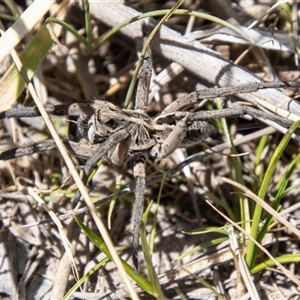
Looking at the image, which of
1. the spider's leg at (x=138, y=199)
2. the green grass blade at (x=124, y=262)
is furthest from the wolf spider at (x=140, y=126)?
the green grass blade at (x=124, y=262)

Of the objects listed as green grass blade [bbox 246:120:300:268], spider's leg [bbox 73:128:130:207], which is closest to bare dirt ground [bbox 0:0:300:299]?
green grass blade [bbox 246:120:300:268]

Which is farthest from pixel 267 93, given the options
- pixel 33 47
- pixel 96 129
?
pixel 33 47

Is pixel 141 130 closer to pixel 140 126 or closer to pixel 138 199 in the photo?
pixel 140 126

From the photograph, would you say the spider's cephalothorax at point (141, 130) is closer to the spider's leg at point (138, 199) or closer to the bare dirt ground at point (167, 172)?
the spider's leg at point (138, 199)

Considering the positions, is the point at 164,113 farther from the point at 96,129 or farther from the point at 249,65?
the point at 249,65

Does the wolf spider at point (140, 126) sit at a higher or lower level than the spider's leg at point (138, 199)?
higher

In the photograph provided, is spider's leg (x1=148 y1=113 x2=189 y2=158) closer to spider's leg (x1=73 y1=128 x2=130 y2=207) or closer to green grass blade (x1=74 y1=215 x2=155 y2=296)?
spider's leg (x1=73 y1=128 x2=130 y2=207)

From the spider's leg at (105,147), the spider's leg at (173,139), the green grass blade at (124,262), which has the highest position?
the spider's leg at (105,147)

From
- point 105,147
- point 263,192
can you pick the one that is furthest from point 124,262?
point 263,192
